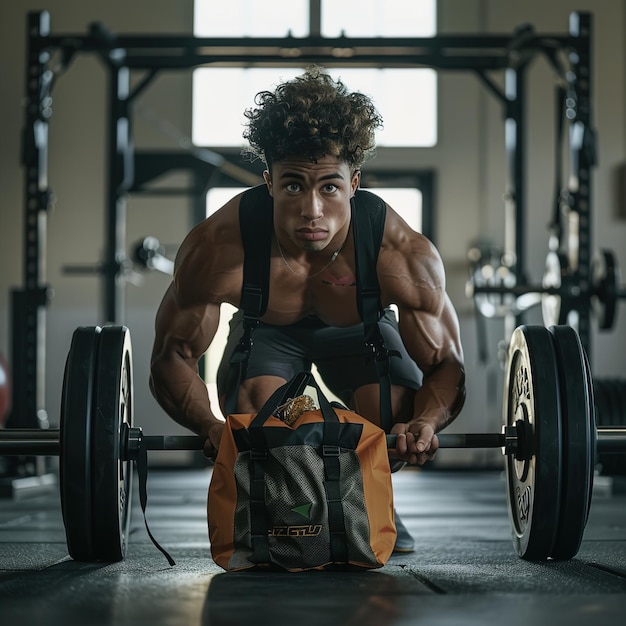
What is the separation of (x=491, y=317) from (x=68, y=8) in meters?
3.75

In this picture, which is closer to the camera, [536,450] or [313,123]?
[536,450]

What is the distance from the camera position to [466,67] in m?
5.34

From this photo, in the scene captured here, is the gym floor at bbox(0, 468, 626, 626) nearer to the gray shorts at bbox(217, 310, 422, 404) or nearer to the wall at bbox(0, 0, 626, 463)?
the gray shorts at bbox(217, 310, 422, 404)

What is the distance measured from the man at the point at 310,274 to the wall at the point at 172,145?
465 centimetres

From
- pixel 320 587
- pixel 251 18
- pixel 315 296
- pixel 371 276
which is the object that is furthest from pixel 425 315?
pixel 251 18

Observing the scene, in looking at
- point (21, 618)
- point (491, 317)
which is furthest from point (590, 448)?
point (491, 317)

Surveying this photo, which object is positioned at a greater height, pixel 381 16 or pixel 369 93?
pixel 381 16

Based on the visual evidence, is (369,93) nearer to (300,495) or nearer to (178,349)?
(178,349)

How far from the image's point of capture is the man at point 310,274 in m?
2.21

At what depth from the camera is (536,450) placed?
202 centimetres

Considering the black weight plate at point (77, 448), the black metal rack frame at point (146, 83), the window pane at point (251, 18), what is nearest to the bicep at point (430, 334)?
the black weight plate at point (77, 448)

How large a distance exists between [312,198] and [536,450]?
702 millimetres

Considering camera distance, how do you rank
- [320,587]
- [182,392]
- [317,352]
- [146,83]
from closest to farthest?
[320,587], [182,392], [317,352], [146,83]

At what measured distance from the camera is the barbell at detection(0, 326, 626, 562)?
1.96 m
